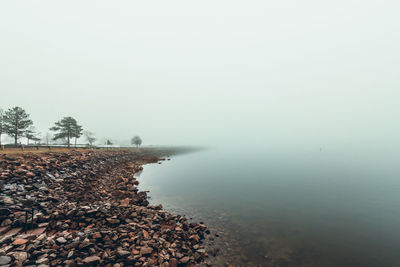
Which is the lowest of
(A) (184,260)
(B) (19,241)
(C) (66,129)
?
(A) (184,260)

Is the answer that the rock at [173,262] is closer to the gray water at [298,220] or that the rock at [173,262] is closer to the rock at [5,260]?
the gray water at [298,220]

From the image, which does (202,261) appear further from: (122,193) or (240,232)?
(122,193)

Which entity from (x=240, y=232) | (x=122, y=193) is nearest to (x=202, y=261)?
(x=240, y=232)

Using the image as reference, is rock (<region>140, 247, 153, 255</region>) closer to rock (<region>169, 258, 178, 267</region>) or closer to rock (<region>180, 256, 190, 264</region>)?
rock (<region>169, 258, 178, 267</region>)

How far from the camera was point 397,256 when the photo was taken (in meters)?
11.1

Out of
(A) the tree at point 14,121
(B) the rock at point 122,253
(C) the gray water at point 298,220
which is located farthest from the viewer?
(A) the tree at point 14,121

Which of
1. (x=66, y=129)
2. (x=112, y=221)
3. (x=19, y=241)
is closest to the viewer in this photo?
(x=19, y=241)

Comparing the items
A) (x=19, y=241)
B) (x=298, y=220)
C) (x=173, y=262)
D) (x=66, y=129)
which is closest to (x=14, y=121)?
(x=66, y=129)

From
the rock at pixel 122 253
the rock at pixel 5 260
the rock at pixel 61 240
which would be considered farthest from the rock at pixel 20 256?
the rock at pixel 122 253

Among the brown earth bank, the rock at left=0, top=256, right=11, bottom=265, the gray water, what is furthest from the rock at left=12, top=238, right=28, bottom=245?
the gray water

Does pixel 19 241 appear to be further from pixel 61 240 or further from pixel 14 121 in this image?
pixel 14 121

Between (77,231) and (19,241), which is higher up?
(19,241)

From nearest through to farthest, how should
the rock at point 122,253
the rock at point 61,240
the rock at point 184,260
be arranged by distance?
the rock at point 122,253 < the rock at point 61,240 < the rock at point 184,260

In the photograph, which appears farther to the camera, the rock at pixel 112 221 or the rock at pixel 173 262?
the rock at pixel 112 221
